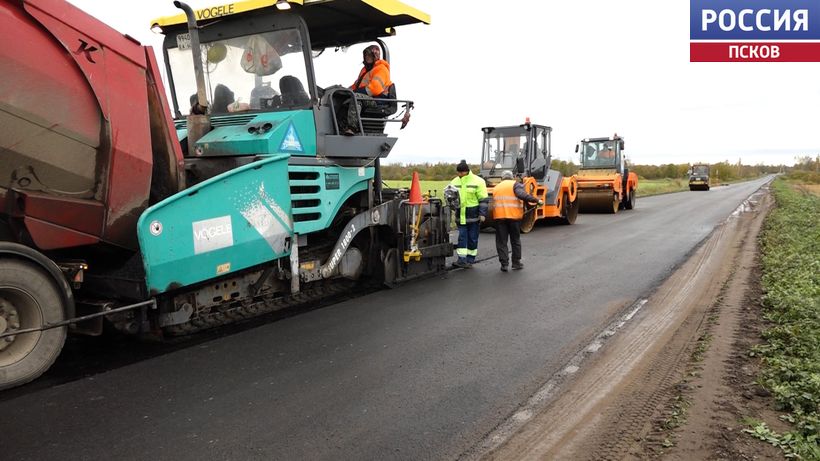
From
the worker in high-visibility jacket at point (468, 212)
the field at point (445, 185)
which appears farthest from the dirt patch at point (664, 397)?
the field at point (445, 185)

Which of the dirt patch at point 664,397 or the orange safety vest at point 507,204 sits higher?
the orange safety vest at point 507,204

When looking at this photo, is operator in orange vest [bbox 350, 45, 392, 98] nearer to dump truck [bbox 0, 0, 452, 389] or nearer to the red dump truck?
dump truck [bbox 0, 0, 452, 389]

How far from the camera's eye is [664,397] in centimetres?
363

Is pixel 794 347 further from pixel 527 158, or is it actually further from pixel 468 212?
pixel 527 158

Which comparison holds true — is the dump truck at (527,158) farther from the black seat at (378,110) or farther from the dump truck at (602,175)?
the black seat at (378,110)

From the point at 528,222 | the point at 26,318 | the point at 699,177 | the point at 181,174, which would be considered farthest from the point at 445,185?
the point at 699,177

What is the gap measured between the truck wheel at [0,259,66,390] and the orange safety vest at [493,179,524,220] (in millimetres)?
6089

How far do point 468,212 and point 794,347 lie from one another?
4.86 meters

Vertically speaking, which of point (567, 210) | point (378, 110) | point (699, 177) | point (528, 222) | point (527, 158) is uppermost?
point (378, 110)

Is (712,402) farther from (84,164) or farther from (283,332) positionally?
(84,164)

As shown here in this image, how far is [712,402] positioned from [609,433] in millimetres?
849

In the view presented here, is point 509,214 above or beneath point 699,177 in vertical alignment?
beneath

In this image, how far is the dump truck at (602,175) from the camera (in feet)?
63.5

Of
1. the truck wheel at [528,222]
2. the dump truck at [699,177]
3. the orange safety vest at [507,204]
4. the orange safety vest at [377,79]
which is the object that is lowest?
the truck wheel at [528,222]
